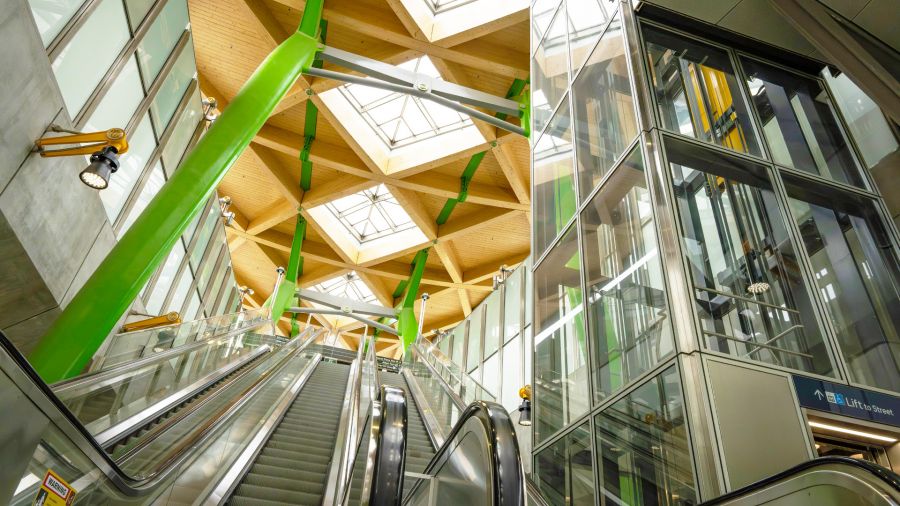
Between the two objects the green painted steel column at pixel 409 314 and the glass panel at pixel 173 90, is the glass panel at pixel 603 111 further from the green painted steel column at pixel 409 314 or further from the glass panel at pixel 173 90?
the green painted steel column at pixel 409 314

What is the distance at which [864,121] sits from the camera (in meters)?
7.68

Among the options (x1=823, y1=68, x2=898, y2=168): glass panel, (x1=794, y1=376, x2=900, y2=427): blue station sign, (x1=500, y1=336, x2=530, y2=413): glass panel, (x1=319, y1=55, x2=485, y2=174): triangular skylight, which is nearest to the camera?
(x1=794, y1=376, x2=900, y2=427): blue station sign

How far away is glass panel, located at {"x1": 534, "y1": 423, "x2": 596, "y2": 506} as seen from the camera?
5.48m

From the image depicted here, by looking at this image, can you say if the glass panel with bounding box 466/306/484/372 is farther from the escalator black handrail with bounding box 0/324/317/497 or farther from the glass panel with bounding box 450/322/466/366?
the escalator black handrail with bounding box 0/324/317/497

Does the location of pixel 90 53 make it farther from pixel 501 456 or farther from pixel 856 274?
pixel 856 274

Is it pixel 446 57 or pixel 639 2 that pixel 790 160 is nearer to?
pixel 639 2

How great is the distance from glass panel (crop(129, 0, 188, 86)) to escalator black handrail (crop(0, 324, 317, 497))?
717 cm

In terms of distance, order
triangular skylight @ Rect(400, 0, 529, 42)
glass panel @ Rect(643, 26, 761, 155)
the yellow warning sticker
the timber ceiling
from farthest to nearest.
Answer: the timber ceiling < triangular skylight @ Rect(400, 0, 529, 42) < glass panel @ Rect(643, 26, 761, 155) < the yellow warning sticker

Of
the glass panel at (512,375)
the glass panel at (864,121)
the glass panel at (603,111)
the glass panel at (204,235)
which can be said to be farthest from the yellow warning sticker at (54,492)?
the glass panel at (512,375)

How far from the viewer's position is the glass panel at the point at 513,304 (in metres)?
18.4

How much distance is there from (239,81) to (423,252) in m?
9.53

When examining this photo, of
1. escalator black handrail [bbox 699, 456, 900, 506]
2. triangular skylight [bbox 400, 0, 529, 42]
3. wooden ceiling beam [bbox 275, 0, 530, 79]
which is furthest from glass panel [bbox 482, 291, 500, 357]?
escalator black handrail [bbox 699, 456, 900, 506]

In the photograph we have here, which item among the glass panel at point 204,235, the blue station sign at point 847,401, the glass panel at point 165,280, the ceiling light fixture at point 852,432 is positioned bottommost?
the ceiling light fixture at point 852,432

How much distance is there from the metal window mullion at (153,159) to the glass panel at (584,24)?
7.17m
